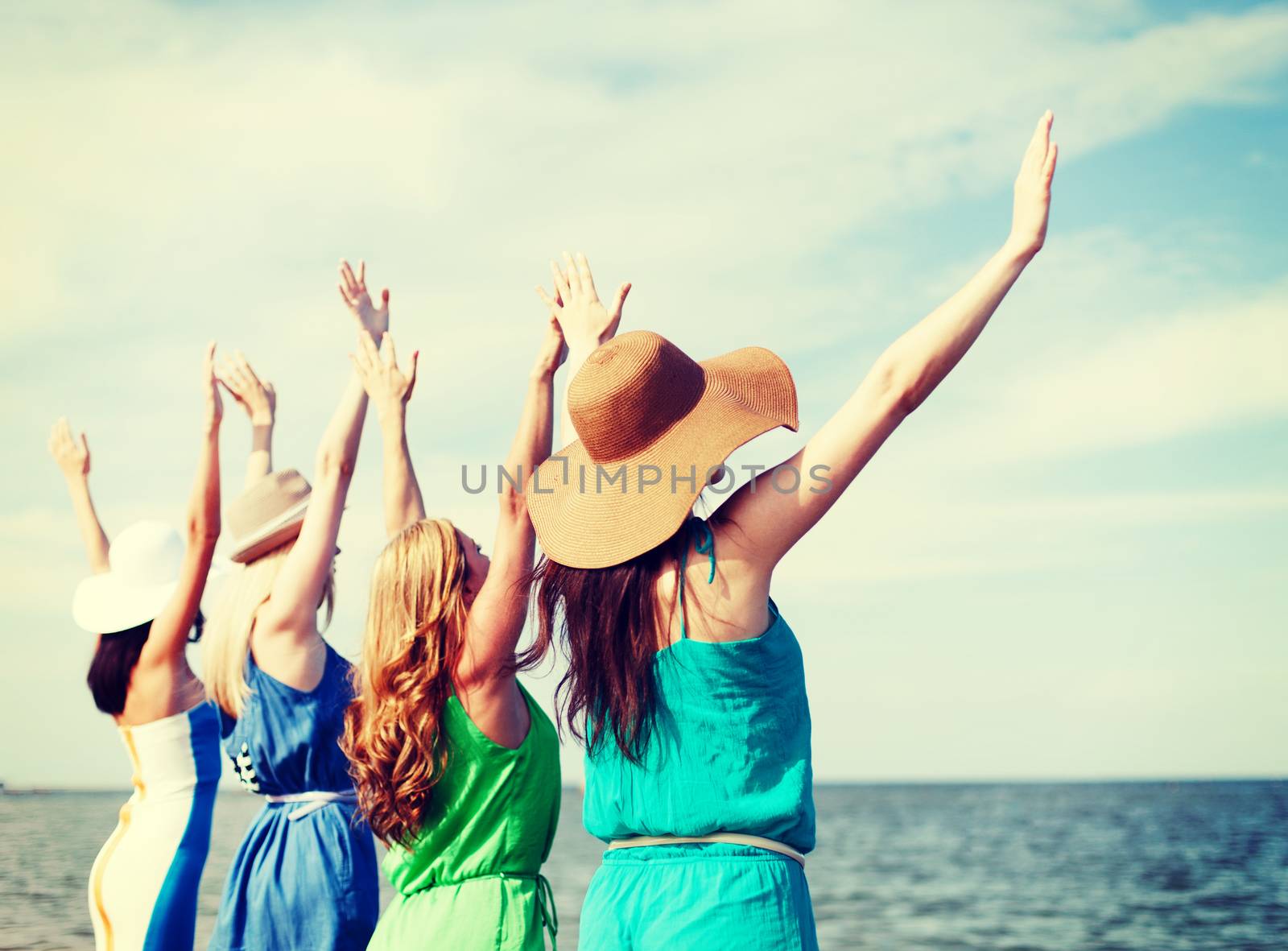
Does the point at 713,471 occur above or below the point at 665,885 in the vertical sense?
above

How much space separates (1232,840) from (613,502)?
44.5 meters

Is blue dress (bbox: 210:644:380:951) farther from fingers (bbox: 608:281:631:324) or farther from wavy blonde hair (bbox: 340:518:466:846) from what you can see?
fingers (bbox: 608:281:631:324)

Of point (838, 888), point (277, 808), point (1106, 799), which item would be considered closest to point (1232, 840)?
point (838, 888)

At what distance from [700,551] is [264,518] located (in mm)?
2271

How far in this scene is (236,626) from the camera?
12.6ft

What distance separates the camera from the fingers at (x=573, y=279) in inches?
121

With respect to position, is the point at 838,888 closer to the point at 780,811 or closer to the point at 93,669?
the point at 93,669

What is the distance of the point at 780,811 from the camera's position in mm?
2268

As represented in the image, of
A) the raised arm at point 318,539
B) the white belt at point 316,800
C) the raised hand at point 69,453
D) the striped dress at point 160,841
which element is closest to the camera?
the raised arm at point 318,539

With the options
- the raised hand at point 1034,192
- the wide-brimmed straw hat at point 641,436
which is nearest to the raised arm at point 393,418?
the wide-brimmed straw hat at point 641,436

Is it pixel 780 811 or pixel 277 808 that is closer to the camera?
pixel 780 811

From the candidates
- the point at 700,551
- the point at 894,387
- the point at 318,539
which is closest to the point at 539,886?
the point at 318,539

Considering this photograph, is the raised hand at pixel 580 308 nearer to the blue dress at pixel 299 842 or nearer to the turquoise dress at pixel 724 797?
the turquoise dress at pixel 724 797

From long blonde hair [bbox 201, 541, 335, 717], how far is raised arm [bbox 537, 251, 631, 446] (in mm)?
1340
